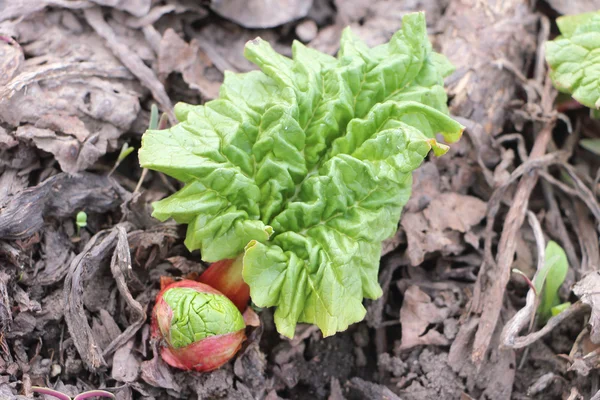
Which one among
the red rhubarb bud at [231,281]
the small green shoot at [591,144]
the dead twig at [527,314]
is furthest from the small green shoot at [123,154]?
the small green shoot at [591,144]

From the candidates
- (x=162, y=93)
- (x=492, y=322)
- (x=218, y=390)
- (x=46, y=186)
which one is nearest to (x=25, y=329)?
(x=46, y=186)

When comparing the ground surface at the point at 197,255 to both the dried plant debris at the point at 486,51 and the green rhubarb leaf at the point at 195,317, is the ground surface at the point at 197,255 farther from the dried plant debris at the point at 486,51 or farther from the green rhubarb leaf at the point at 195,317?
the green rhubarb leaf at the point at 195,317

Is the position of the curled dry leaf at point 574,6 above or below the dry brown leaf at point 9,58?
below

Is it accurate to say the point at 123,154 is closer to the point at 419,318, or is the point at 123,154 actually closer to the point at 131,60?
the point at 131,60

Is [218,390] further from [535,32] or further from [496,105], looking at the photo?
[535,32]

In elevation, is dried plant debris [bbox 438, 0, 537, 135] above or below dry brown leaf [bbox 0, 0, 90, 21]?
below

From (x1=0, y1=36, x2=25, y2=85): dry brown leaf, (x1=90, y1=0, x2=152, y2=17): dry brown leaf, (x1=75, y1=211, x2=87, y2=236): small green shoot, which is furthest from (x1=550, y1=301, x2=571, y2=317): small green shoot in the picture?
(x1=0, y1=36, x2=25, y2=85): dry brown leaf

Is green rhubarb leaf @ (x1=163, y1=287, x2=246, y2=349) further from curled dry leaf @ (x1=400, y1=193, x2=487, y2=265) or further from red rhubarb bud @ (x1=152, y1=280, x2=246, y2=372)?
curled dry leaf @ (x1=400, y1=193, x2=487, y2=265)
